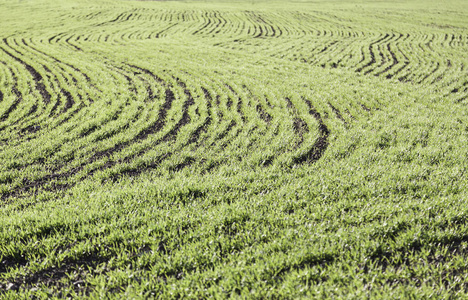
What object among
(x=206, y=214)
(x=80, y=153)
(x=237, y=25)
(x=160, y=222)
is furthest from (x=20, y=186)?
(x=237, y=25)

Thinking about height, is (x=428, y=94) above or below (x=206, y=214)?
above

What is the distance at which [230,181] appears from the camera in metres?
7.25

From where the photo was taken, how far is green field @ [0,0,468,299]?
438 centimetres

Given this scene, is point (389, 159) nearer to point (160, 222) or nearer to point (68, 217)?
point (160, 222)

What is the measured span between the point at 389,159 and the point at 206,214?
5730 mm

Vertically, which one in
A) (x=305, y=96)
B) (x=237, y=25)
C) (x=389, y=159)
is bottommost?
(x=389, y=159)

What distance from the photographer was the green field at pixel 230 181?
4375 millimetres

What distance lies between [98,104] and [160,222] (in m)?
10.5

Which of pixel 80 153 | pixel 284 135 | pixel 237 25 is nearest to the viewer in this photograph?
pixel 80 153

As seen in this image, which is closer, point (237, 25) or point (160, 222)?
point (160, 222)

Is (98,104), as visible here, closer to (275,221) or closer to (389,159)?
(275,221)

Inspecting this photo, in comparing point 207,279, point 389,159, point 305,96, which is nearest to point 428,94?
point 305,96

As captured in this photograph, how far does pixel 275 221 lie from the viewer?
18.1ft

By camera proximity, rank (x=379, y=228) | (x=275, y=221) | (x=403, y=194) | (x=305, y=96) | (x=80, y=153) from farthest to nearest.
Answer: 1. (x=305, y=96)
2. (x=80, y=153)
3. (x=403, y=194)
4. (x=275, y=221)
5. (x=379, y=228)
